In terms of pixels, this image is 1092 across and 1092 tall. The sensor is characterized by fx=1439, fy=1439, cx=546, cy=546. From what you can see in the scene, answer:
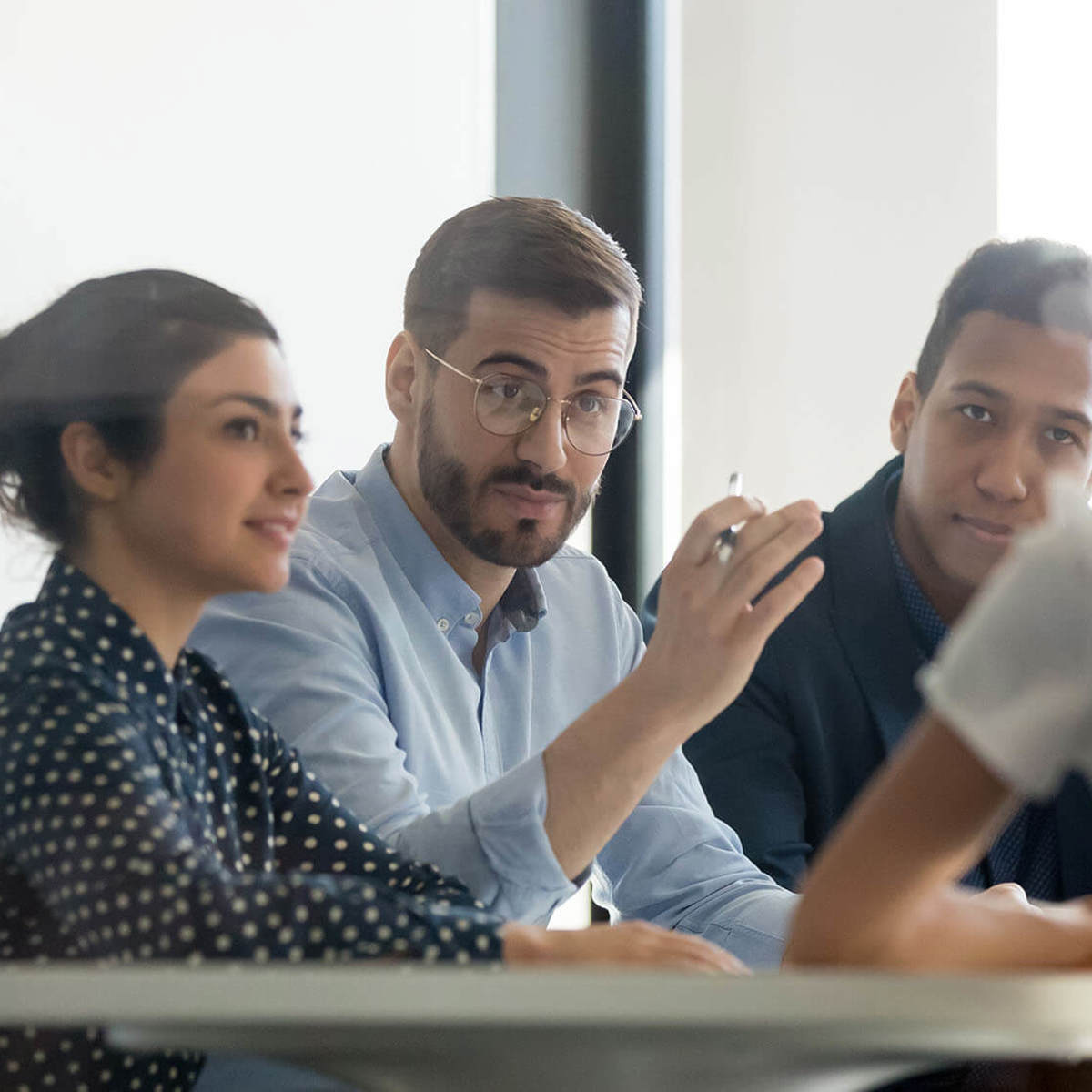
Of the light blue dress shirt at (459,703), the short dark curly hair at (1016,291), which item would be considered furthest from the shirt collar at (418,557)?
the short dark curly hair at (1016,291)

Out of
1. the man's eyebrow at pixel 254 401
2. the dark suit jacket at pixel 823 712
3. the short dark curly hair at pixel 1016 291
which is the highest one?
the short dark curly hair at pixel 1016 291

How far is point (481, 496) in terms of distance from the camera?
35.1 inches

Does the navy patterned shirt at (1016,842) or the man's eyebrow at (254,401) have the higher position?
the man's eyebrow at (254,401)

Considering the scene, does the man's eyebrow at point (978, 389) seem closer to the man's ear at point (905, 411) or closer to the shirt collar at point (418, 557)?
the man's ear at point (905, 411)

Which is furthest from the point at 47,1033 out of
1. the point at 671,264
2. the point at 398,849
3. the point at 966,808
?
the point at 671,264

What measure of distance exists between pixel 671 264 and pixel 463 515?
250mm

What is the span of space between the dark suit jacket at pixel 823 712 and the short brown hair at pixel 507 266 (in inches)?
7.9

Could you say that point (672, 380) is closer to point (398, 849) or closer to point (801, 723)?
point (801, 723)

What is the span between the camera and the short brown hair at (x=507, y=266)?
2.81 feet

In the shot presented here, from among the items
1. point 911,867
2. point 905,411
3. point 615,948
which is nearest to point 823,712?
point 905,411

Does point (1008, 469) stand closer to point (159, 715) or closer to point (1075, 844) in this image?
→ point (1075, 844)

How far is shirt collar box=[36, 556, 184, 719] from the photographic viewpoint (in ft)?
1.88

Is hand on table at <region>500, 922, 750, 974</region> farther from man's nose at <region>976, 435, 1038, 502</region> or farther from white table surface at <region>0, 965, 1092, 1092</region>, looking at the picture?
man's nose at <region>976, 435, 1038, 502</region>

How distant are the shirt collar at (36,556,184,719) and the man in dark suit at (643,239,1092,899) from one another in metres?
0.37
